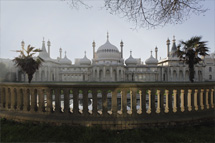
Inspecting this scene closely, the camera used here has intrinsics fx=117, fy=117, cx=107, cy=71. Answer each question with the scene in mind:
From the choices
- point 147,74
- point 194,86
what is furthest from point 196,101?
point 147,74

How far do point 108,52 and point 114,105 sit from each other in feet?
139

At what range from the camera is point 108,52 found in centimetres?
4509

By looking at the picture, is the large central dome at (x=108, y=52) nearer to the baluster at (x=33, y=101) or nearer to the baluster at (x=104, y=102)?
the baluster at (x=33, y=101)

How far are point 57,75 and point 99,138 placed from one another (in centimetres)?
4449

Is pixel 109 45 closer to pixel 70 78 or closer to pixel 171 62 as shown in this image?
pixel 70 78

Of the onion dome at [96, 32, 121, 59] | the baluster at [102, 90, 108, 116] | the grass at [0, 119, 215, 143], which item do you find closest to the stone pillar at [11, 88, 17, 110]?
the grass at [0, 119, 215, 143]

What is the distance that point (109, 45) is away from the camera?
4709 centimetres

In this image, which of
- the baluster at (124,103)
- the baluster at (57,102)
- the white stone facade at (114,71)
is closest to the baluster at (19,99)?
the baluster at (57,102)

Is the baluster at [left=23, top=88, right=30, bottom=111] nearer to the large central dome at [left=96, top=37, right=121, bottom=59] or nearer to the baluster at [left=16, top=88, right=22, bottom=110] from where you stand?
the baluster at [left=16, top=88, right=22, bottom=110]

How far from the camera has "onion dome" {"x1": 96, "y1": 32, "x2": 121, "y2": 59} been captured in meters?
44.8

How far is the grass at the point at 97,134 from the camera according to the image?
2.99 metres

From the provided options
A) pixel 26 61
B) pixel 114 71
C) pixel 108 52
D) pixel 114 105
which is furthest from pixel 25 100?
pixel 108 52

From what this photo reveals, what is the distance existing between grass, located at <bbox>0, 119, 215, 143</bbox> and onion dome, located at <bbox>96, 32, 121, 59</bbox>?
41.8 metres

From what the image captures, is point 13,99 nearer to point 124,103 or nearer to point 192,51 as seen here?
point 124,103
